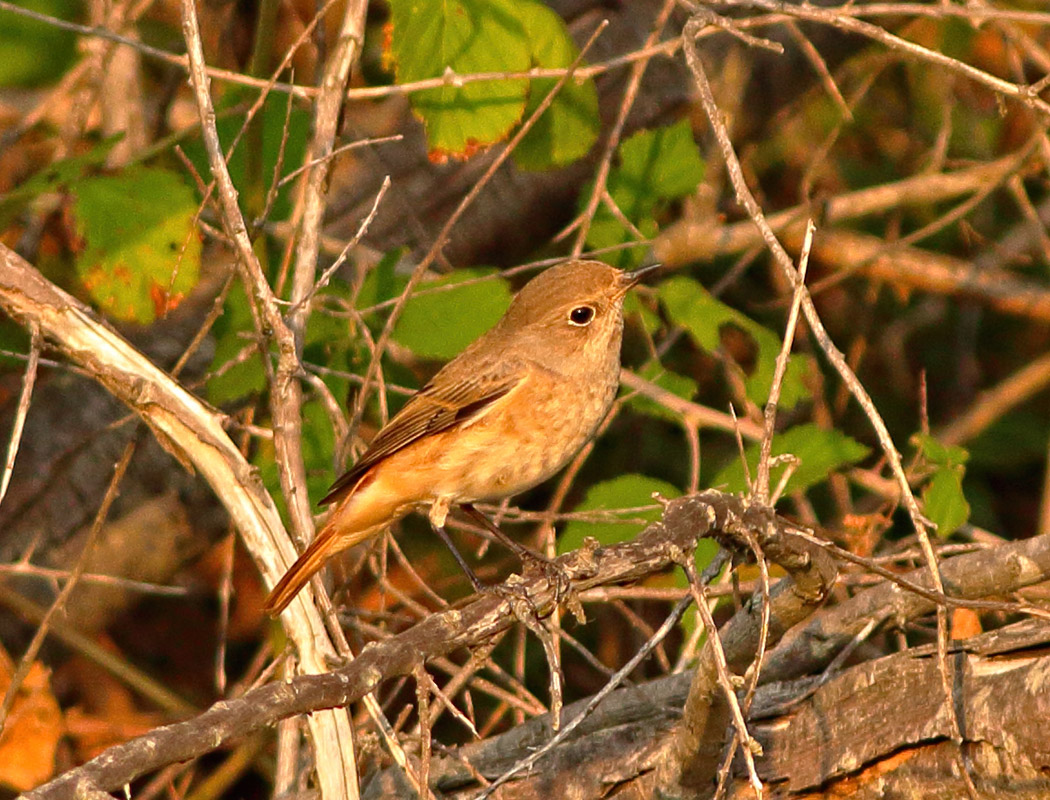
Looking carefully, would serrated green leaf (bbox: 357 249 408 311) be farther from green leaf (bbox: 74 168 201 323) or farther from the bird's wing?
green leaf (bbox: 74 168 201 323)

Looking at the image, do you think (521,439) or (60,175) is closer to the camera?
(521,439)

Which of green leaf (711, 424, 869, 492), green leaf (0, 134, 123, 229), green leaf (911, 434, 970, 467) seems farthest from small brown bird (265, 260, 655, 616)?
green leaf (0, 134, 123, 229)

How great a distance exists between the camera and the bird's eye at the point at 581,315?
4881mm

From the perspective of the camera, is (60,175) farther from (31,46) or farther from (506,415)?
(31,46)

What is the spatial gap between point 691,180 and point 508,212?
56.5 inches

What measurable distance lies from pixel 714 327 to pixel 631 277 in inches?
16.2

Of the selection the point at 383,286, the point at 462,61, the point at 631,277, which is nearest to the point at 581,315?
the point at 631,277

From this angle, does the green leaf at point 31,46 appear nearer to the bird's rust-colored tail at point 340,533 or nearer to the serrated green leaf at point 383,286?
the serrated green leaf at point 383,286

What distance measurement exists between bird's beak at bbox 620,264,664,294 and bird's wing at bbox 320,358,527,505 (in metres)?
0.47

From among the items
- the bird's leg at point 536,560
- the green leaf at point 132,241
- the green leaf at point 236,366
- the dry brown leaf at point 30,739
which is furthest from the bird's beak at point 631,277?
the dry brown leaf at point 30,739

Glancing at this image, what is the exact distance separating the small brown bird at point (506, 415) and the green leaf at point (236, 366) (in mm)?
475

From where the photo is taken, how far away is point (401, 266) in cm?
589

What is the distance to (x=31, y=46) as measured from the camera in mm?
6277

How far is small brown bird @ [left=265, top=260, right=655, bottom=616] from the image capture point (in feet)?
14.8
